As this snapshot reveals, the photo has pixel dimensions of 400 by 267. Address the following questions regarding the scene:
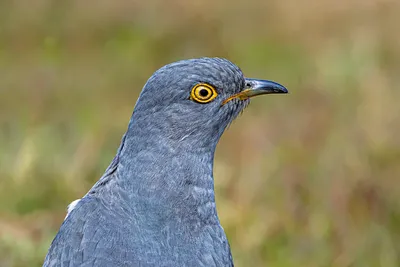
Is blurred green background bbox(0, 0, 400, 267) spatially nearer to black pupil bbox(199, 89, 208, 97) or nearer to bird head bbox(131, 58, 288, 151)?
bird head bbox(131, 58, 288, 151)

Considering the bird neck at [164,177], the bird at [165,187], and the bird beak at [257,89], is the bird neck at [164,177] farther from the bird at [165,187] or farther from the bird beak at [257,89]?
the bird beak at [257,89]

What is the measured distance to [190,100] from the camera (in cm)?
555

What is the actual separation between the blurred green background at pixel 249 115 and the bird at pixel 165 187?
1948 millimetres

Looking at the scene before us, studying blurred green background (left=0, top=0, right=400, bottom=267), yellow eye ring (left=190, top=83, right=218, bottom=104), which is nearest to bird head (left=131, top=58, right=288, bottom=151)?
yellow eye ring (left=190, top=83, right=218, bottom=104)

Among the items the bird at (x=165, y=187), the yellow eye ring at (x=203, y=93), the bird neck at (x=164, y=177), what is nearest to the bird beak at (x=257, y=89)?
the bird at (x=165, y=187)

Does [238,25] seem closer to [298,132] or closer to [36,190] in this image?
[298,132]

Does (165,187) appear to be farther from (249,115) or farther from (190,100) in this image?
(249,115)

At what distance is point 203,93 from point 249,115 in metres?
5.77

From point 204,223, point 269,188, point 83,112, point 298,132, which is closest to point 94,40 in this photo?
point 83,112

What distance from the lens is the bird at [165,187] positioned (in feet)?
16.3

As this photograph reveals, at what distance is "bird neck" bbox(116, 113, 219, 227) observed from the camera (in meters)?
5.23

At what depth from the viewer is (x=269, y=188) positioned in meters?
8.50

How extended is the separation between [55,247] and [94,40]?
31.3 feet

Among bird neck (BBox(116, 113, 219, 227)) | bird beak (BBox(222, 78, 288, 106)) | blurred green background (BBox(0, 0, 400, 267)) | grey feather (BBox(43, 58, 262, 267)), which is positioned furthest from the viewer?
blurred green background (BBox(0, 0, 400, 267))
